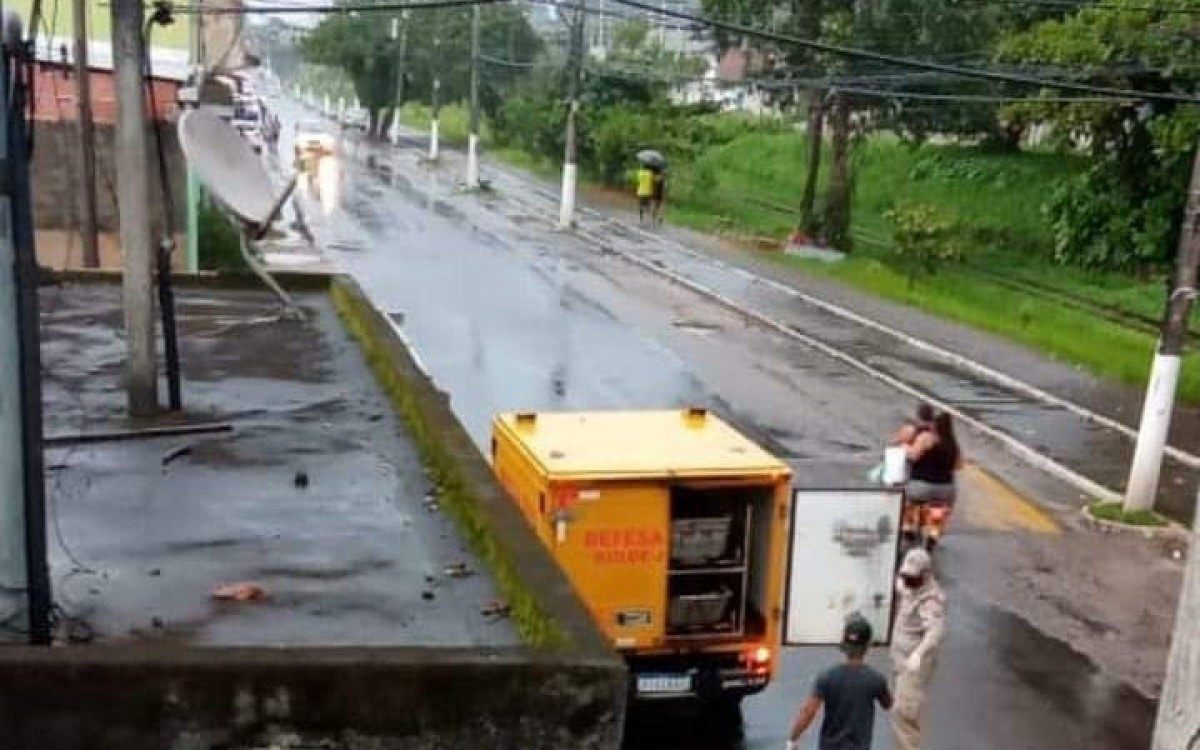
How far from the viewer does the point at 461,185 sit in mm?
52938

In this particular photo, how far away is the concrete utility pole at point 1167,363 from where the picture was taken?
1438cm

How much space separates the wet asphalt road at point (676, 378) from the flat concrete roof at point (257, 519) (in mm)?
2438

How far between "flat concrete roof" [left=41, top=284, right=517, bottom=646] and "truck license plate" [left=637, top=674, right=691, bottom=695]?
1.76m

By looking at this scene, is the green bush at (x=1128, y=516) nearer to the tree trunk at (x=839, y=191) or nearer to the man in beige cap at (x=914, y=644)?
the man in beige cap at (x=914, y=644)

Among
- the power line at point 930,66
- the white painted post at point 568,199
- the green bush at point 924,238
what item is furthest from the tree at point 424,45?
the power line at point 930,66

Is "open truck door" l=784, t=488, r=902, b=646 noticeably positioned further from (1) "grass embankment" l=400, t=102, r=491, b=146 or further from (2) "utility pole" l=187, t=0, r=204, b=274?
(1) "grass embankment" l=400, t=102, r=491, b=146

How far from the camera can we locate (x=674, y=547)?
937cm

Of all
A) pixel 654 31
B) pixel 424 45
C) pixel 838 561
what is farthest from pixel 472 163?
pixel 838 561

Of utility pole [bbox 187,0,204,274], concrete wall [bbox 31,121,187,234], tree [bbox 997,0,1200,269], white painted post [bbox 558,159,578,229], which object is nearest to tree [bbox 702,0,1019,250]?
white painted post [bbox 558,159,578,229]

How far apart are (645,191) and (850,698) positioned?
35.1 metres

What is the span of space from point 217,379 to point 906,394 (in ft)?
37.0

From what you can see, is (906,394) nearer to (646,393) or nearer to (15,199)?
(646,393)

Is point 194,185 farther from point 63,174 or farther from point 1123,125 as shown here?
point 1123,125

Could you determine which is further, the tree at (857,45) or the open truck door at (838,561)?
the tree at (857,45)
